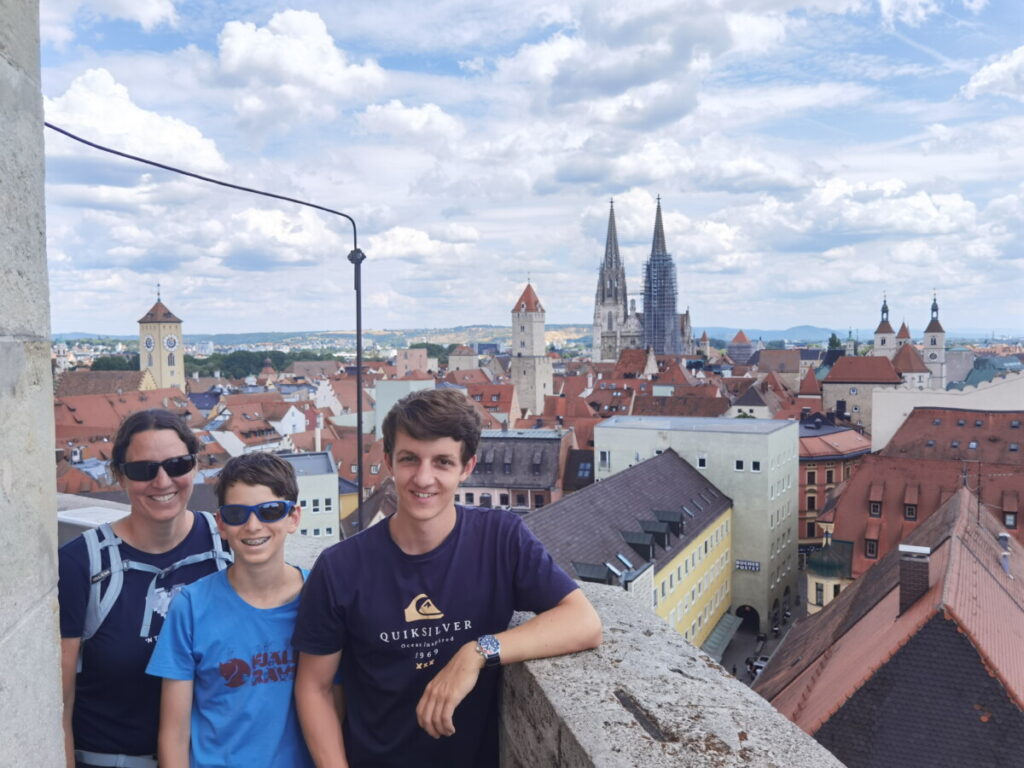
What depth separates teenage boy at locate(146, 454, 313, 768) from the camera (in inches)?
104

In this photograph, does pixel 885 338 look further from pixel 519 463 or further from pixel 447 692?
pixel 447 692

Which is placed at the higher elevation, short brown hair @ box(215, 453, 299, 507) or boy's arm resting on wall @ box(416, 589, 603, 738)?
short brown hair @ box(215, 453, 299, 507)

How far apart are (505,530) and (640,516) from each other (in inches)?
1014

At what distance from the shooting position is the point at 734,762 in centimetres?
221

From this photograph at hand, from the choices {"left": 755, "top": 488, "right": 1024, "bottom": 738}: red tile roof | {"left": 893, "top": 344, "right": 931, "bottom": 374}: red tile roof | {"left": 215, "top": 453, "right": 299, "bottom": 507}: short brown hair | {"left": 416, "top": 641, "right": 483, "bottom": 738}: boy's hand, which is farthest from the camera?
{"left": 893, "top": 344, "right": 931, "bottom": 374}: red tile roof

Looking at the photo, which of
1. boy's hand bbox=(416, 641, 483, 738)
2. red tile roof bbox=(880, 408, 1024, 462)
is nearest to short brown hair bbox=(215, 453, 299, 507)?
boy's hand bbox=(416, 641, 483, 738)

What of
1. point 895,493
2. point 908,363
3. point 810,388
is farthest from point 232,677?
point 908,363

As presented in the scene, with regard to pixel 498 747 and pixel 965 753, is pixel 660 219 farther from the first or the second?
pixel 498 747

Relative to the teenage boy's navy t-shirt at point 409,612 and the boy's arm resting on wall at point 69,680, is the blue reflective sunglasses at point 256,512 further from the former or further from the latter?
→ the boy's arm resting on wall at point 69,680

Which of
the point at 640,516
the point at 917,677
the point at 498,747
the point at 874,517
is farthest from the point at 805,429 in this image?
the point at 498,747

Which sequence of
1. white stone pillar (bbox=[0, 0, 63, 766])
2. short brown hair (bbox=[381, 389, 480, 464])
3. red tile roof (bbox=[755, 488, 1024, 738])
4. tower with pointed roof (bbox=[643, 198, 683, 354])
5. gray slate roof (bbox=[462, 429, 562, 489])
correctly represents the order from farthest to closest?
tower with pointed roof (bbox=[643, 198, 683, 354]) < gray slate roof (bbox=[462, 429, 562, 489]) < red tile roof (bbox=[755, 488, 1024, 738]) < short brown hair (bbox=[381, 389, 480, 464]) < white stone pillar (bbox=[0, 0, 63, 766])

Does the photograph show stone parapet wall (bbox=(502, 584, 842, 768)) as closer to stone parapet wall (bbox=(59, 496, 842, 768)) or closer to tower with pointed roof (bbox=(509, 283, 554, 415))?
stone parapet wall (bbox=(59, 496, 842, 768))

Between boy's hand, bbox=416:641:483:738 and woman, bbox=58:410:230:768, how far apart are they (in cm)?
94

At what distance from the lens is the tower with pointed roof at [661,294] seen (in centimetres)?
12362
